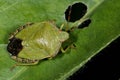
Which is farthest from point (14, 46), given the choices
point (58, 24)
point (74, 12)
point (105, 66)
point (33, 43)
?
point (105, 66)

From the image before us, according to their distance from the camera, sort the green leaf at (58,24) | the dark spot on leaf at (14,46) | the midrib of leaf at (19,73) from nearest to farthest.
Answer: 1. the green leaf at (58,24)
2. the midrib of leaf at (19,73)
3. the dark spot on leaf at (14,46)

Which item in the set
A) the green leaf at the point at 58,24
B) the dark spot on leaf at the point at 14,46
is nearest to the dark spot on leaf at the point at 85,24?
the green leaf at the point at 58,24

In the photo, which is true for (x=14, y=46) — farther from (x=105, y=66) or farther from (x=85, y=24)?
(x=105, y=66)

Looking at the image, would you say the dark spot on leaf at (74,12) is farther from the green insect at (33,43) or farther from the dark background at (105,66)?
the dark background at (105,66)

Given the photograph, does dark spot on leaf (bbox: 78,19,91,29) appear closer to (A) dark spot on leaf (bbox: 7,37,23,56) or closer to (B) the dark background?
(B) the dark background

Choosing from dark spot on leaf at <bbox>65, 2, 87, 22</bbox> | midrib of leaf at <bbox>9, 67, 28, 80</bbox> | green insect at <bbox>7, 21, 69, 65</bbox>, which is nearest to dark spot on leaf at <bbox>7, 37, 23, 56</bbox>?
green insect at <bbox>7, 21, 69, 65</bbox>

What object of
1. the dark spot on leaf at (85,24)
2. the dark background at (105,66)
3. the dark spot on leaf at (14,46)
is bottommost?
the dark background at (105,66)

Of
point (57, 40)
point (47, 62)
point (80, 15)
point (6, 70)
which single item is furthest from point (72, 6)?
point (6, 70)
